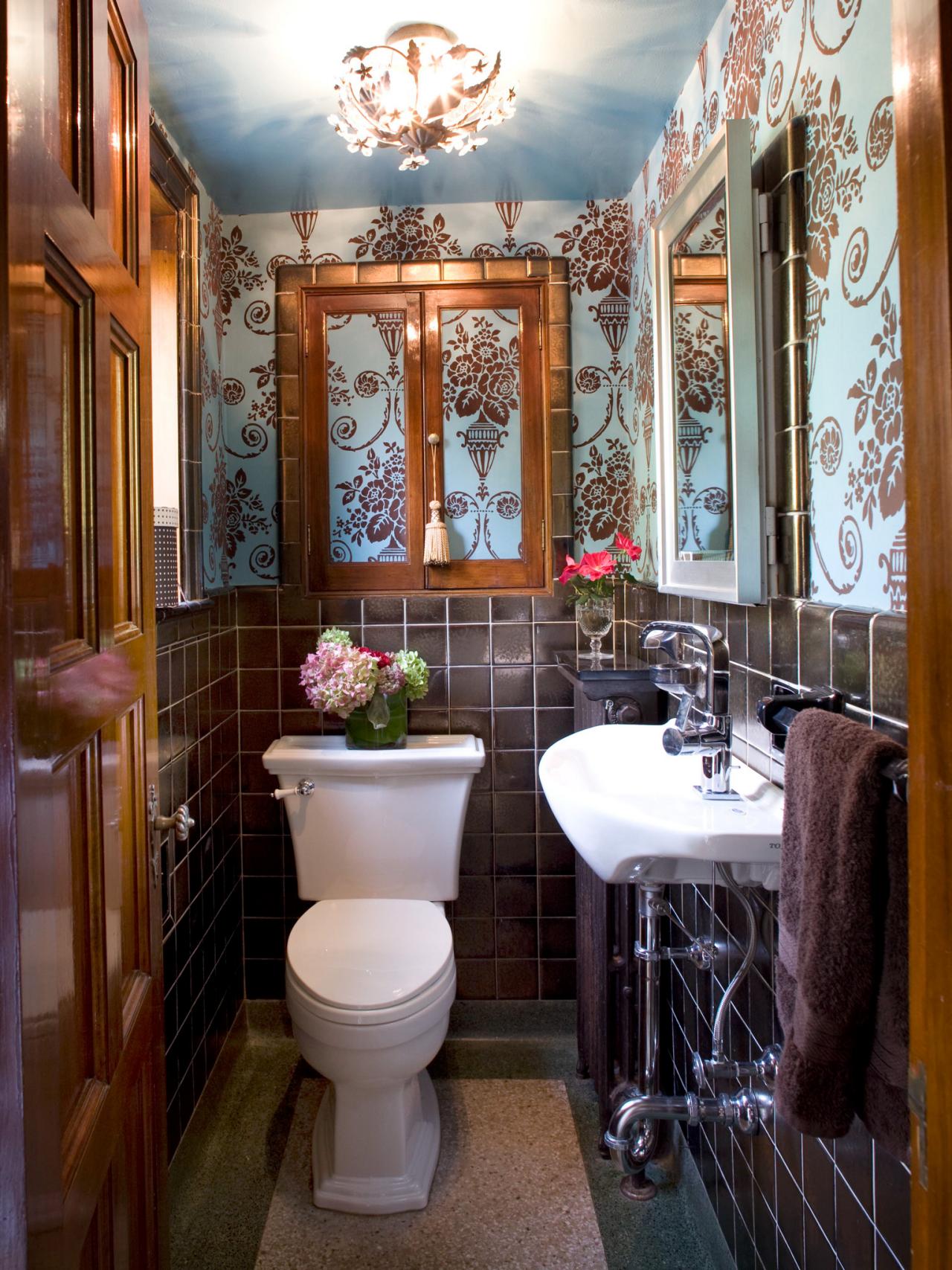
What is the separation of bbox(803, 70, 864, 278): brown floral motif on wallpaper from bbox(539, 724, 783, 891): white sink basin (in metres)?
0.75

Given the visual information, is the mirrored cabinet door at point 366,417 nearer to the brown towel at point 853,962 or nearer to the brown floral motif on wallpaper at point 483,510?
the brown floral motif on wallpaper at point 483,510

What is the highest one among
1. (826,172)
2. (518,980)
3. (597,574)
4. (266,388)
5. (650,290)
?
(650,290)

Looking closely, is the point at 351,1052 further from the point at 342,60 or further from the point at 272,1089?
the point at 342,60

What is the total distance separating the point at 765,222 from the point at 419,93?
0.70 metres

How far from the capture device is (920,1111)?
1.63 ft

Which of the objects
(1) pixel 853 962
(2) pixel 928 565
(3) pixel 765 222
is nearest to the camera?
(2) pixel 928 565

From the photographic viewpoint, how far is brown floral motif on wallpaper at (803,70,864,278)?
3.41ft

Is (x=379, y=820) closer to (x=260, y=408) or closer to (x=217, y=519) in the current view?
(x=217, y=519)

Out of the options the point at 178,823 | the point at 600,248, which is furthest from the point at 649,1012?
the point at 600,248

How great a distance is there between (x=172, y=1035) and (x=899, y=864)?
1511 mm

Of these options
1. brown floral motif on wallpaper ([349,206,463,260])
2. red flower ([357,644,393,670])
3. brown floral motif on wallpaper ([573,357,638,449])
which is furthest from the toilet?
brown floral motif on wallpaper ([349,206,463,260])

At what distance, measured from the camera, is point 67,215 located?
2.33 feet

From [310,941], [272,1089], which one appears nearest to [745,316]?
[310,941]

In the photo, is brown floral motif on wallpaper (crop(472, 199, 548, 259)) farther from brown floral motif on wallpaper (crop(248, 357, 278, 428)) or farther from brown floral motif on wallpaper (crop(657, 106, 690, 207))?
brown floral motif on wallpaper (crop(248, 357, 278, 428))
